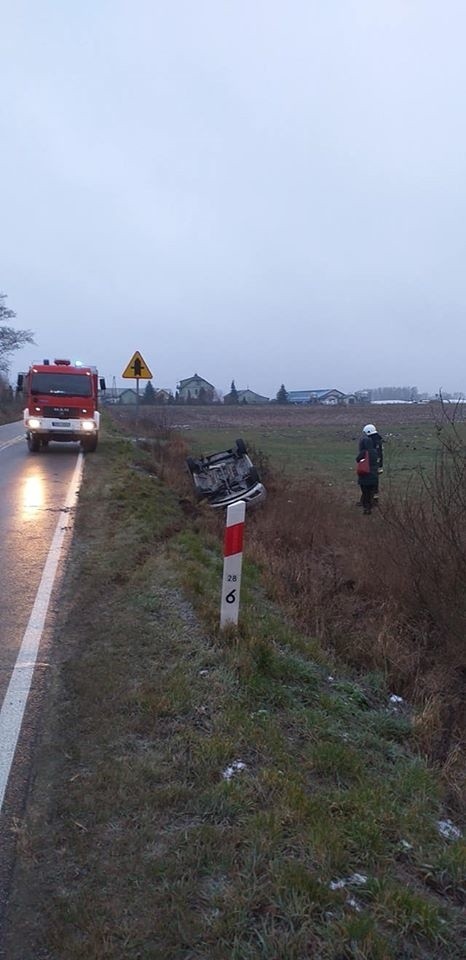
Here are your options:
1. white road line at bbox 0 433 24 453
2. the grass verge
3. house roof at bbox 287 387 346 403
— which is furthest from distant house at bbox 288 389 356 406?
the grass verge

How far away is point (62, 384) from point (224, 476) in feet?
29.5

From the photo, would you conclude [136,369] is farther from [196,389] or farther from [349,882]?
[196,389]

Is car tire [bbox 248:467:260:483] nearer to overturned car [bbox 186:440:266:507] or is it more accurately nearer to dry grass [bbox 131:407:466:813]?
overturned car [bbox 186:440:266:507]

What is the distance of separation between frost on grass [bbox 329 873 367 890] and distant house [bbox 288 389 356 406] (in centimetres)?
12934

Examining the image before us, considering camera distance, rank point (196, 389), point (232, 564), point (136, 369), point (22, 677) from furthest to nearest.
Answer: point (196, 389) < point (136, 369) < point (232, 564) < point (22, 677)

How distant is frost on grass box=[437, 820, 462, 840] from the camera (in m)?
3.56

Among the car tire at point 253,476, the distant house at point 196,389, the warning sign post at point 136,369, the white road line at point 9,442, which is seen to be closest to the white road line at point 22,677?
the car tire at point 253,476

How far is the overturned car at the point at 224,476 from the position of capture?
1445 cm

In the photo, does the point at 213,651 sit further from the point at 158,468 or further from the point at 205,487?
the point at 158,468

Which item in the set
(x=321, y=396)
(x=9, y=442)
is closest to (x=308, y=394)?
(x=321, y=396)

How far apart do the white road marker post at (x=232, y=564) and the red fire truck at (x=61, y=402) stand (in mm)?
16752

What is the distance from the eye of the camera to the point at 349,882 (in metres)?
3.05

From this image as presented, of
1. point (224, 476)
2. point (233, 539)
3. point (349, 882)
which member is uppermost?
point (233, 539)

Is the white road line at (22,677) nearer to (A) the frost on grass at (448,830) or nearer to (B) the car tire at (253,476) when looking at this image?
(A) the frost on grass at (448,830)
